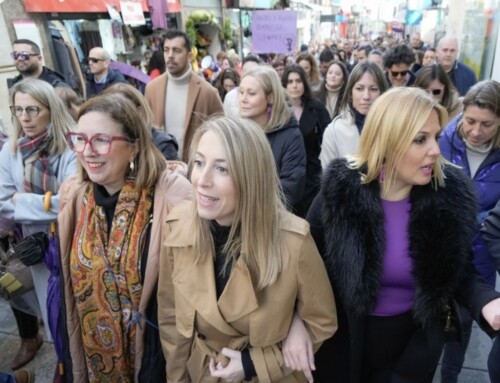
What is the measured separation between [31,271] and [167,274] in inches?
55.5

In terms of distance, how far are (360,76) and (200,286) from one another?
261 centimetres

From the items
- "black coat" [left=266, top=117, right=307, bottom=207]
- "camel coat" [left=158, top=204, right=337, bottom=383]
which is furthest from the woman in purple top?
"black coat" [left=266, top=117, right=307, bottom=207]

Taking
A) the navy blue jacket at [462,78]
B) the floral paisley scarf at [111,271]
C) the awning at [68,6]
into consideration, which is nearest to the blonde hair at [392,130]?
the floral paisley scarf at [111,271]

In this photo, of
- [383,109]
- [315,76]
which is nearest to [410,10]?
[315,76]

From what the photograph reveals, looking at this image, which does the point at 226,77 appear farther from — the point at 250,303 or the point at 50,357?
the point at 250,303

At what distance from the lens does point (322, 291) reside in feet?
5.42

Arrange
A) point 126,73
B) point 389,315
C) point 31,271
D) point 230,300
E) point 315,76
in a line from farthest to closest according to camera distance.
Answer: point 126,73
point 315,76
point 31,271
point 389,315
point 230,300

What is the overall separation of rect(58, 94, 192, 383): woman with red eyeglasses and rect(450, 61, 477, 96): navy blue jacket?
16.6 feet

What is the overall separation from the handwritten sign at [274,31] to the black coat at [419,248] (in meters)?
6.40

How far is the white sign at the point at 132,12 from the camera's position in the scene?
28.5 feet

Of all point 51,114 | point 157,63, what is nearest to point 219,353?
point 51,114

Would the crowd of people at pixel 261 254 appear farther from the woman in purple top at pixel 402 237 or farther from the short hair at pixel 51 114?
the short hair at pixel 51 114

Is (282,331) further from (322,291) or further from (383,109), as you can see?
(383,109)

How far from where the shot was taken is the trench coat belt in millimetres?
1676
